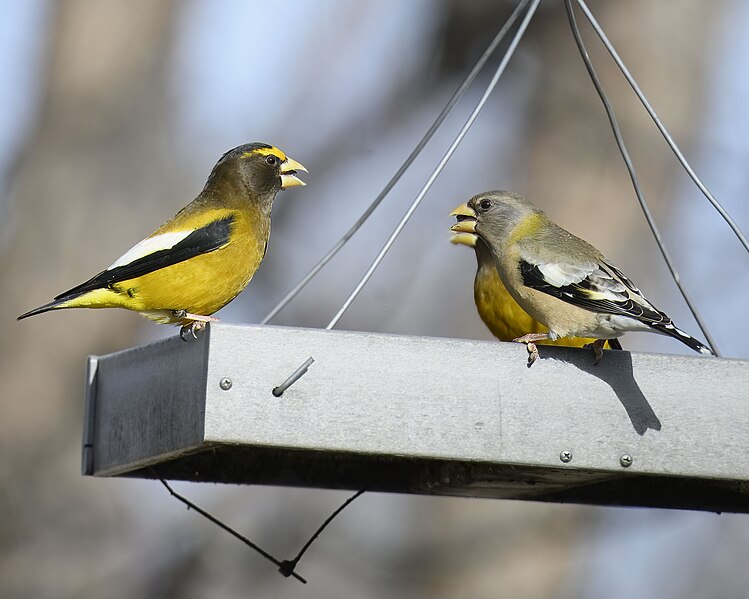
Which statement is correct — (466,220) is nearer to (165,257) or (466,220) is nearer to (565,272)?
(565,272)

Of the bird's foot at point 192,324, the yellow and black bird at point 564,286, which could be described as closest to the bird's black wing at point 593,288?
the yellow and black bird at point 564,286

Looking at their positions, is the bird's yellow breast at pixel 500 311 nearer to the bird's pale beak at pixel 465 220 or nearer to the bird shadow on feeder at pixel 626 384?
the bird's pale beak at pixel 465 220

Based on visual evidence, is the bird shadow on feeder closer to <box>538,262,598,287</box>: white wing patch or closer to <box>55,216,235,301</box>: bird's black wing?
<box>538,262,598,287</box>: white wing patch

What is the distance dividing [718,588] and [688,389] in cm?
618

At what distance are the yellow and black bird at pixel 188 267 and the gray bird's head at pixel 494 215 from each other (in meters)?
0.73

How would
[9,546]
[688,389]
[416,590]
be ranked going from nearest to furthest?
[688,389] < [9,546] < [416,590]

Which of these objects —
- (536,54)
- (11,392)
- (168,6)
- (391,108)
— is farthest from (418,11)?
(11,392)

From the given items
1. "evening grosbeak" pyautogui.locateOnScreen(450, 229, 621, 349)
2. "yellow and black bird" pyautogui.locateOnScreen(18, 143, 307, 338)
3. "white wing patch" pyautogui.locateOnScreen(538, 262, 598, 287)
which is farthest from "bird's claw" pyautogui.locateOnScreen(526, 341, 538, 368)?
"evening grosbeak" pyautogui.locateOnScreen(450, 229, 621, 349)

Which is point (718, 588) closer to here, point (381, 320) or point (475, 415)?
point (381, 320)

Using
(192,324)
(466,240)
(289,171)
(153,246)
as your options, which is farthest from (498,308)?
(192,324)

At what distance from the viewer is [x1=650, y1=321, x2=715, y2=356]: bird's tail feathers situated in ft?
9.76

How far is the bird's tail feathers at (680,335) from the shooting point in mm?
2975

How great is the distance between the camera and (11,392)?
6.43m

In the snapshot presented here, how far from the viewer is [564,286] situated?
3.41 metres
